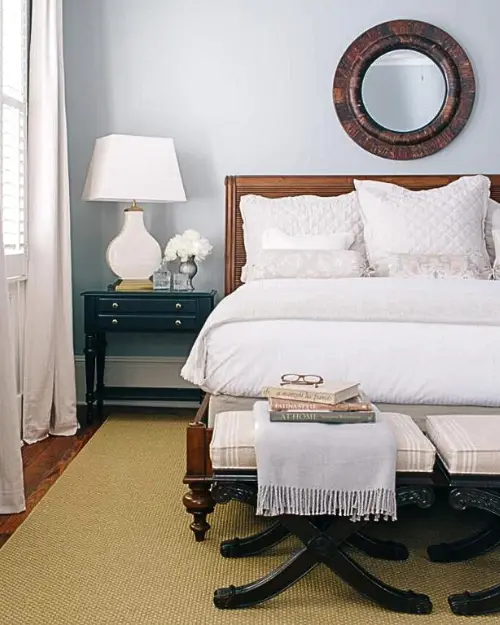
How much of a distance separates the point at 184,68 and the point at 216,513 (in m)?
2.72

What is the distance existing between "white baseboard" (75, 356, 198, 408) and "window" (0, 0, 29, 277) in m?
1.04

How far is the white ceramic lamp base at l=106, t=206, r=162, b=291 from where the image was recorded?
4.21 m

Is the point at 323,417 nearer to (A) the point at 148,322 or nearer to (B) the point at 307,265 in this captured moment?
(B) the point at 307,265

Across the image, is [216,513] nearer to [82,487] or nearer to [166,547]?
[166,547]

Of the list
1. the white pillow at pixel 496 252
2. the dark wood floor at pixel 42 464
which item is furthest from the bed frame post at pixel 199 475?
the white pillow at pixel 496 252

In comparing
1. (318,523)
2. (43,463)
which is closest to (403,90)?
(43,463)

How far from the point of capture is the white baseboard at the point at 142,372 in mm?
4586

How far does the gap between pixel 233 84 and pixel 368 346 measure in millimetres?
2403

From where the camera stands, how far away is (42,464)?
11.1 ft

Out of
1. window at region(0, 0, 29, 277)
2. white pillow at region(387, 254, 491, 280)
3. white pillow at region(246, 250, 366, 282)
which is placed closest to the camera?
window at region(0, 0, 29, 277)

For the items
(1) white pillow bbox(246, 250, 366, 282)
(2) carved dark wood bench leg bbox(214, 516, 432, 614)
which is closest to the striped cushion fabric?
(2) carved dark wood bench leg bbox(214, 516, 432, 614)

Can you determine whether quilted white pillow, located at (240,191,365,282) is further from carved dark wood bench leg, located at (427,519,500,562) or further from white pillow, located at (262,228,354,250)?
carved dark wood bench leg, located at (427,519,500,562)

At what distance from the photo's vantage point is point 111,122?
4500 millimetres

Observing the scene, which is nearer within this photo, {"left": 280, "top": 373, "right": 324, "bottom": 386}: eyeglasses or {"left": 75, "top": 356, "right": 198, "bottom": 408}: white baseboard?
{"left": 280, "top": 373, "right": 324, "bottom": 386}: eyeglasses
